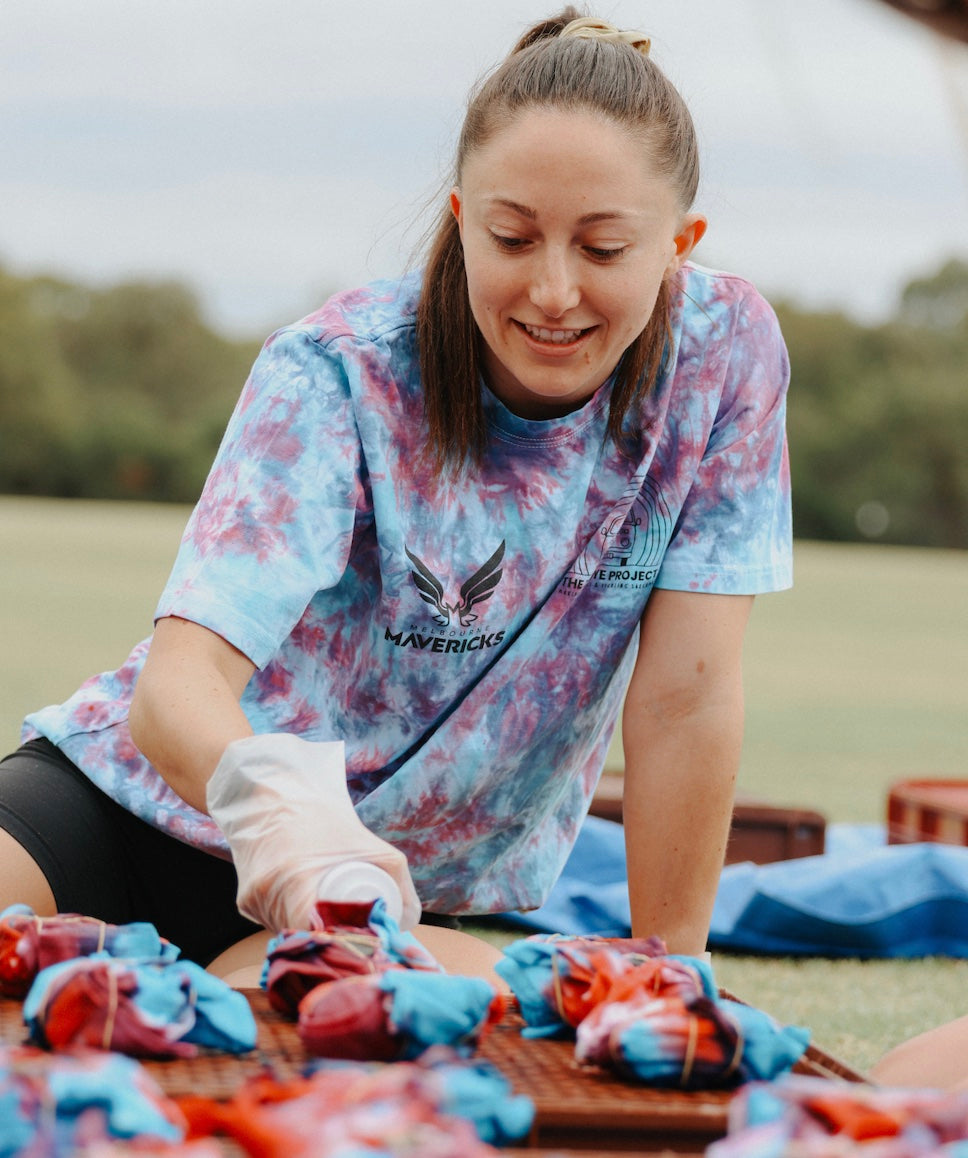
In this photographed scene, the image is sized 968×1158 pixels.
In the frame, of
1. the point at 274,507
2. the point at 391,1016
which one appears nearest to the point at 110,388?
the point at 274,507

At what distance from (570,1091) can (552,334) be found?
46.5 inches

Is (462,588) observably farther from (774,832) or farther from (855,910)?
(774,832)

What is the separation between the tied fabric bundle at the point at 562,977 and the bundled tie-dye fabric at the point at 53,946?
0.31m

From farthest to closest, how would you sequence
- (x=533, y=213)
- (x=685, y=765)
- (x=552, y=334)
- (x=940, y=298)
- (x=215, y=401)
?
1. (x=940, y=298)
2. (x=215, y=401)
3. (x=685, y=765)
4. (x=552, y=334)
5. (x=533, y=213)

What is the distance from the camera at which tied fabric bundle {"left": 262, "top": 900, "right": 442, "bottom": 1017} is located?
4.46 feet

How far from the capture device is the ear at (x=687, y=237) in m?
2.28

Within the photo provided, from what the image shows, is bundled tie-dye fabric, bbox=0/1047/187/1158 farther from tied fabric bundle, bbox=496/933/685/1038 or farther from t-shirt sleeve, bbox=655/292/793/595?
t-shirt sleeve, bbox=655/292/793/595

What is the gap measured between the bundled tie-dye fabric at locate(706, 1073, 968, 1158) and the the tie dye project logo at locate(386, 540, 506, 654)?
1.23m

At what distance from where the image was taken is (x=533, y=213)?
2.01 meters

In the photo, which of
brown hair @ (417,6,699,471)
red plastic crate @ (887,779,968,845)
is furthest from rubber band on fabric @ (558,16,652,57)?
red plastic crate @ (887,779,968,845)

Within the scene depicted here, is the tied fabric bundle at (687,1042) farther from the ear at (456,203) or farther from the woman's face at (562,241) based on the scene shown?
the ear at (456,203)

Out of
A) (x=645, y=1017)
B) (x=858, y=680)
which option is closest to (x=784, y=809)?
(x=645, y=1017)

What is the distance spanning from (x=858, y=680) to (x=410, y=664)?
34.9ft

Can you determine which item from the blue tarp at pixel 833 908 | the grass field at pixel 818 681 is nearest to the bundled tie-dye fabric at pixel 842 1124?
the grass field at pixel 818 681
